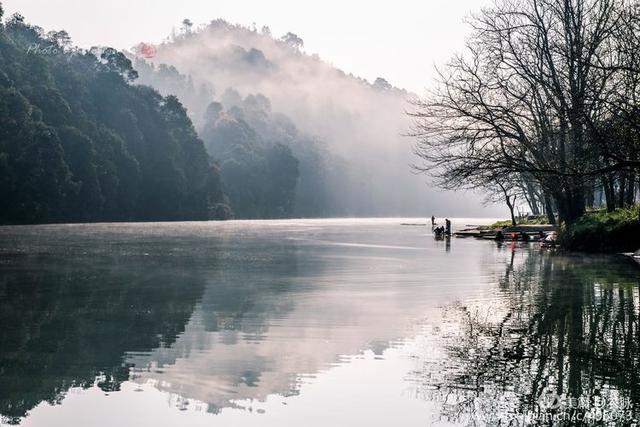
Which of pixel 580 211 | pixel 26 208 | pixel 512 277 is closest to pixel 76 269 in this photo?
pixel 512 277

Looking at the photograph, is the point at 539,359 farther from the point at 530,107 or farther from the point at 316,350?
the point at 530,107

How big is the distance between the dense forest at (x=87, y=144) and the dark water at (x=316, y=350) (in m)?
65.4

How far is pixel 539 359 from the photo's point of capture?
11508mm

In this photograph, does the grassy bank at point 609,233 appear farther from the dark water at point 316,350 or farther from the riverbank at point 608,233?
the dark water at point 316,350

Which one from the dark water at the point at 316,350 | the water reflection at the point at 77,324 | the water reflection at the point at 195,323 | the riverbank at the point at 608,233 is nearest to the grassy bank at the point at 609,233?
the riverbank at the point at 608,233

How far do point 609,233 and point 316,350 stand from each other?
105 ft

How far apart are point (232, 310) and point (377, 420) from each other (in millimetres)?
9276

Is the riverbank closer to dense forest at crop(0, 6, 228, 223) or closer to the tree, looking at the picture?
the tree

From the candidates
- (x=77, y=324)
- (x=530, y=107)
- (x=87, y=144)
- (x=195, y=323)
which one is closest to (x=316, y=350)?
(x=195, y=323)

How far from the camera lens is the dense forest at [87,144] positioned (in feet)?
286

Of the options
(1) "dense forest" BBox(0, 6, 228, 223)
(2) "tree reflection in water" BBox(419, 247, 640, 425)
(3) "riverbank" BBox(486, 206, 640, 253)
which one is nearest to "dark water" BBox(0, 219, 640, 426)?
(2) "tree reflection in water" BBox(419, 247, 640, 425)

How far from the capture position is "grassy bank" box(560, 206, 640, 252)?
4044 centimetres

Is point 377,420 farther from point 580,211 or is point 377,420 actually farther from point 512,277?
point 580,211

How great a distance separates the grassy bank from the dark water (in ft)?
52.6
